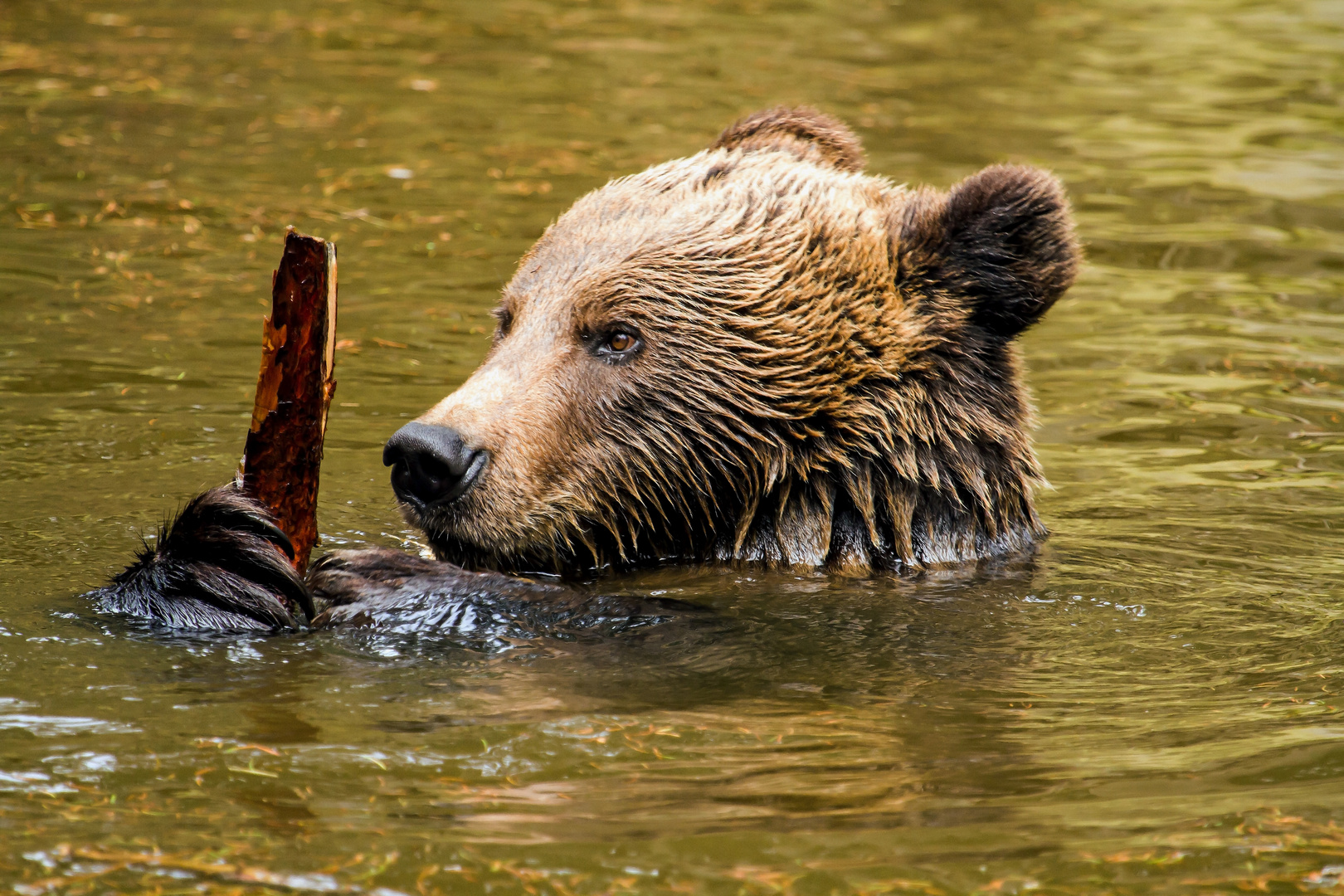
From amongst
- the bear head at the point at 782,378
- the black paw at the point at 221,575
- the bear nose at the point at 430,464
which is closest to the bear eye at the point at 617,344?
the bear head at the point at 782,378

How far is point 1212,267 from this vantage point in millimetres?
12430

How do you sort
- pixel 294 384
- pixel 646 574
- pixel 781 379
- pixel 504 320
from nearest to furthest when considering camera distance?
pixel 294 384, pixel 781 379, pixel 646 574, pixel 504 320

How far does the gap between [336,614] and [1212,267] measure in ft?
28.9

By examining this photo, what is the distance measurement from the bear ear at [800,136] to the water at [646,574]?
6.60ft

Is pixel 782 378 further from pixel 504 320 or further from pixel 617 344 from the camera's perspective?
pixel 504 320

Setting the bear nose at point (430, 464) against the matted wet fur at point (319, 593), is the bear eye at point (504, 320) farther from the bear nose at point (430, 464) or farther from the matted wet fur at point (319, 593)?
the matted wet fur at point (319, 593)

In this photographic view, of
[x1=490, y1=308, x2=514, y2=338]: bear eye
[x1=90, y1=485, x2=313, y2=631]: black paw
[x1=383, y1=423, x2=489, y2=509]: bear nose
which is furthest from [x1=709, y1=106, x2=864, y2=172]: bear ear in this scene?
[x1=90, y1=485, x2=313, y2=631]: black paw

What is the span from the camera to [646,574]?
649cm

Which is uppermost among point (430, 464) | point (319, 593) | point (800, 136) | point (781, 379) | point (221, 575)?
point (800, 136)

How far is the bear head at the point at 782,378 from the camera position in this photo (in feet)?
20.8

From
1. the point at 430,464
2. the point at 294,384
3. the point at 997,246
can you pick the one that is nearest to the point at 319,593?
the point at 430,464

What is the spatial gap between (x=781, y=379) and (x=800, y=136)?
5.64ft

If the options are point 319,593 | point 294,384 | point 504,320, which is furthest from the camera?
point 504,320

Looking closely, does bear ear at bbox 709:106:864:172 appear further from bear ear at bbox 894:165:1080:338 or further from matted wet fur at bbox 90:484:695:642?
matted wet fur at bbox 90:484:695:642
